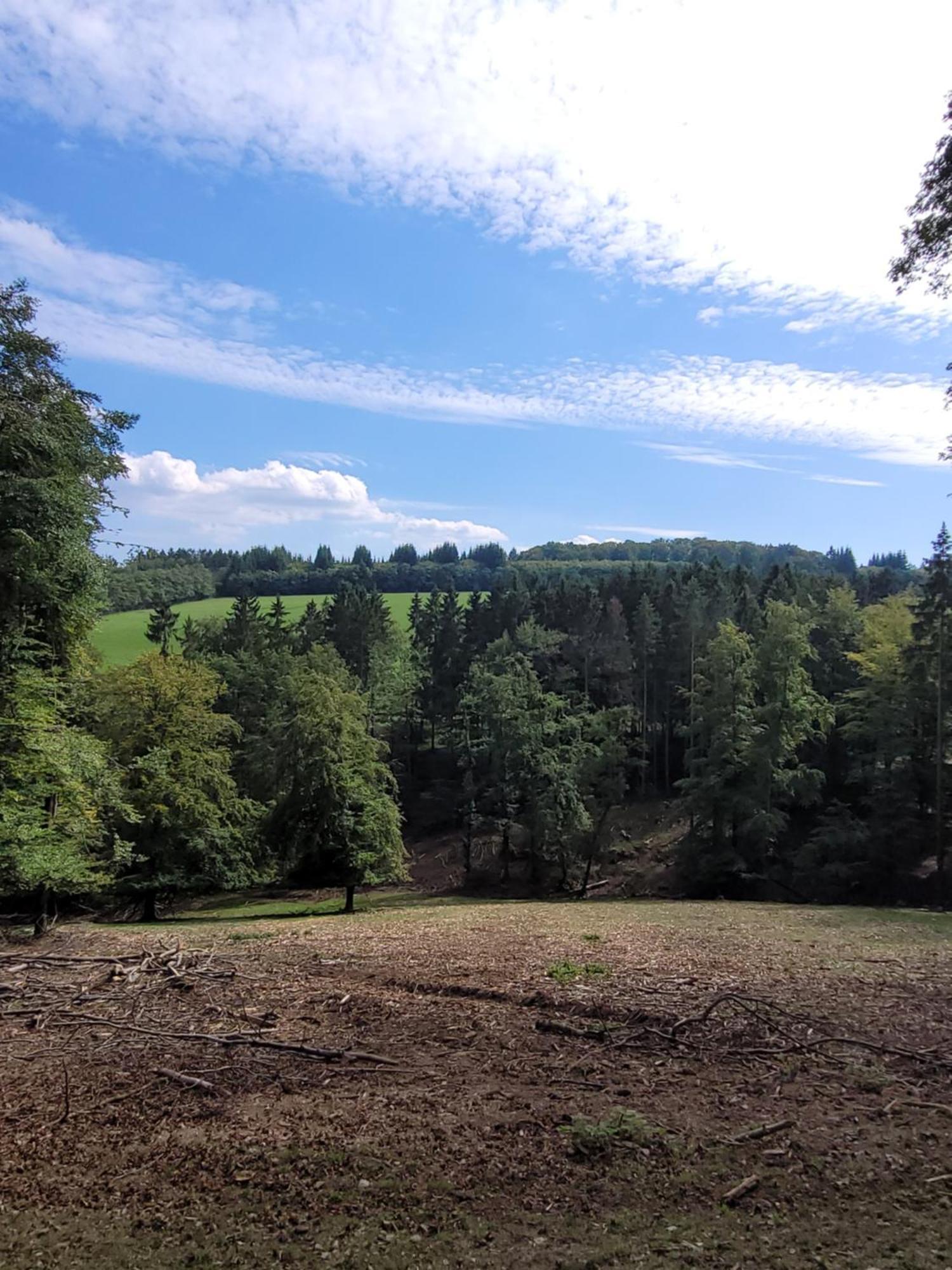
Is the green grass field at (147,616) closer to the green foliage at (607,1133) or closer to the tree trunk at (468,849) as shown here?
the tree trunk at (468,849)

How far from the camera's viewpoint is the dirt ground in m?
4.84

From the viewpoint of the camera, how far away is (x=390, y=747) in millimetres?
38594

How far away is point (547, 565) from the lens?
489 ft

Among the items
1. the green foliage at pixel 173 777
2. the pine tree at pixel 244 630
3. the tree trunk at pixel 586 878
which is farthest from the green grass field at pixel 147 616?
the tree trunk at pixel 586 878

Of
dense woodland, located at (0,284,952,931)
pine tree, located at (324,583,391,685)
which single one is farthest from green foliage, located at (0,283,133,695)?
pine tree, located at (324,583,391,685)

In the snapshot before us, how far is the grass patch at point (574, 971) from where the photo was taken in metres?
10.1

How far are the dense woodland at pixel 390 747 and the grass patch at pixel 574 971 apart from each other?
9.33 metres

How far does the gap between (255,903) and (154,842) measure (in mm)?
9128

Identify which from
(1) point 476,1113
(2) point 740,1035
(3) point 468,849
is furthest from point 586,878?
(1) point 476,1113

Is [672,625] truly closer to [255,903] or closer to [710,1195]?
[255,903]

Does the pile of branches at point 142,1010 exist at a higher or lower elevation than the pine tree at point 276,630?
lower

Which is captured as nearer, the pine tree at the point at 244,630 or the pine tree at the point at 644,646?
the pine tree at the point at 644,646

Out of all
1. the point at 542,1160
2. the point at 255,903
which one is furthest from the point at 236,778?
the point at 542,1160

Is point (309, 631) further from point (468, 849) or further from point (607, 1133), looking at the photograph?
point (607, 1133)
